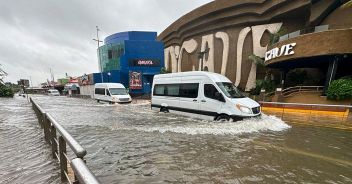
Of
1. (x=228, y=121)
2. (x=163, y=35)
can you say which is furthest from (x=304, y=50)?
(x=163, y=35)

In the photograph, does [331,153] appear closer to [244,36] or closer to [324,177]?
[324,177]

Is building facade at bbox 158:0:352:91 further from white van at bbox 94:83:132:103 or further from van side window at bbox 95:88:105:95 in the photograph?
van side window at bbox 95:88:105:95

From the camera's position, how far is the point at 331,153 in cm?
699

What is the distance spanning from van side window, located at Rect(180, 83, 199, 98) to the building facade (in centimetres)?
1025

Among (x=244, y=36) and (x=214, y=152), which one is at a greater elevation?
(x=244, y=36)

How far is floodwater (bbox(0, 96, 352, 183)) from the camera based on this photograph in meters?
5.14

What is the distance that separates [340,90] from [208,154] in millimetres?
13360

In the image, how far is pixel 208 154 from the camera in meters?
6.77

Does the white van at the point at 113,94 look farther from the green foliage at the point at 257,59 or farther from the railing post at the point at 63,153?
the railing post at the point at 63,153

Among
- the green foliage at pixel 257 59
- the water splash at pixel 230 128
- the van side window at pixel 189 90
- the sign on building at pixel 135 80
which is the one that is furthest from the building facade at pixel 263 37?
the van side window at pixel 189 90

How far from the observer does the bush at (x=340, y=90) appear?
50.8 ft

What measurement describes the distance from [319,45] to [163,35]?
31419mm

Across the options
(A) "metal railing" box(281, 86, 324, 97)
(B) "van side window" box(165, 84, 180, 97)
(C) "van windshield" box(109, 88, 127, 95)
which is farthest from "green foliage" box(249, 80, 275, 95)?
(C) "van windshield" box(109, 88, 127, 95)

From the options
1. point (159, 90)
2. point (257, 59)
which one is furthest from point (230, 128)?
point (257, 59)
